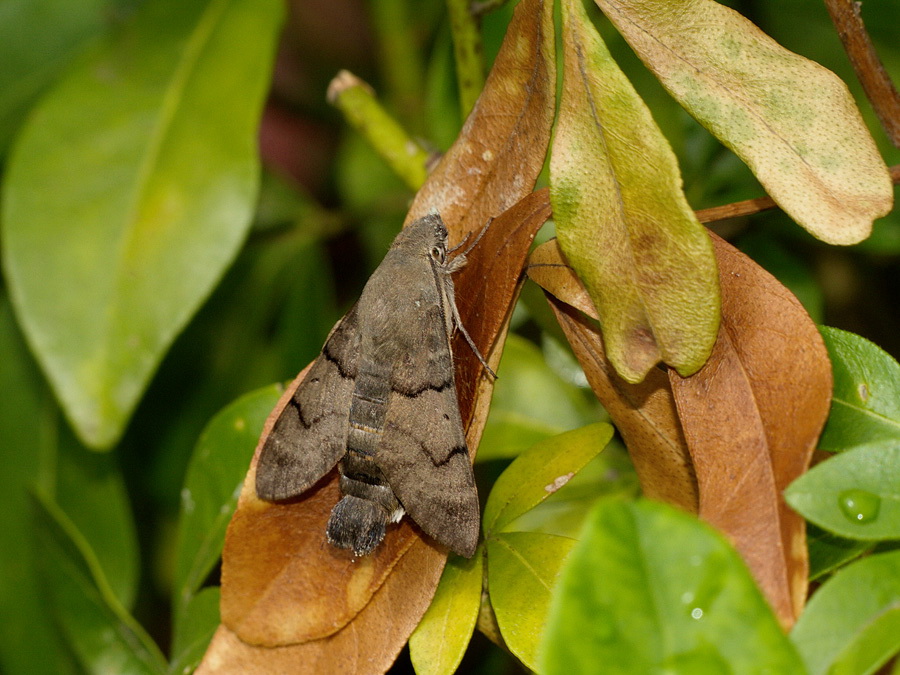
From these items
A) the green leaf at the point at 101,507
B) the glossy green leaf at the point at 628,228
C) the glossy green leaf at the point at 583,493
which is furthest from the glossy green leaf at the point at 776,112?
the green leaf at the point at 101,507

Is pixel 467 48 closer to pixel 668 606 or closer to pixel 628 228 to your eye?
pixel 628 228

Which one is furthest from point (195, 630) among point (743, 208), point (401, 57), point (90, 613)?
point (401, 57)

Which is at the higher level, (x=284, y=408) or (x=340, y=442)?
(x=284, y=408)

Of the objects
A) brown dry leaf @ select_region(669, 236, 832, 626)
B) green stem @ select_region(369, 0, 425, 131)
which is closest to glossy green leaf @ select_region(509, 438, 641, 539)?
brown dry leaf @ select_region(669, 236, 832, 626)

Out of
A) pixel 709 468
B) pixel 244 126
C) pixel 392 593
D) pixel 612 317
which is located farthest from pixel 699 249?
pixel 244 126

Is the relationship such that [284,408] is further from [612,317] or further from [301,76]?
[301,76]

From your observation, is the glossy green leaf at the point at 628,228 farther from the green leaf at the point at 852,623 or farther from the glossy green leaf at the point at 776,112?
the green leaf at the point at 852,623

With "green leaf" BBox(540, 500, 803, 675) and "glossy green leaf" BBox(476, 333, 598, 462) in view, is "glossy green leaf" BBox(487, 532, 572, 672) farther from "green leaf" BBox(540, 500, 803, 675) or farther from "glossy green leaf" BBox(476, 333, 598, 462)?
"glossy green leaf" BBox(476, 333, 598, 462)
